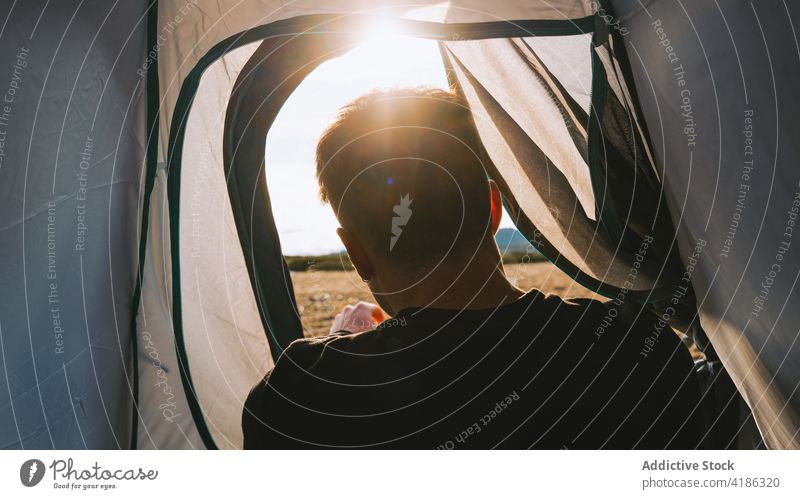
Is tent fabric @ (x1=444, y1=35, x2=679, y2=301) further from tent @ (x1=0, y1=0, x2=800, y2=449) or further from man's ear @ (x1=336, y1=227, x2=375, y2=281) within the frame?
man's ear @ (x1=336, y1=227, x2=375, y2=281)

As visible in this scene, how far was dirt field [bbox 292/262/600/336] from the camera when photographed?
13.5 ft

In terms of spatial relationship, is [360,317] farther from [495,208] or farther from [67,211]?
[67,211]

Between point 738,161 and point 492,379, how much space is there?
570mm

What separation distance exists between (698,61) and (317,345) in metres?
0.75

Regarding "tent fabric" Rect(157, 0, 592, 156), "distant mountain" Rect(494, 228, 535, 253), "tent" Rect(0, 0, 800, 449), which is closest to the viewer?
"tent" Rect(0, 0, 800, 449)

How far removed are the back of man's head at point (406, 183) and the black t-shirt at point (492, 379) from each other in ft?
0.34

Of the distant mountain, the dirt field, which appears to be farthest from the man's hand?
the dirt field

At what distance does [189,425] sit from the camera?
1.32m

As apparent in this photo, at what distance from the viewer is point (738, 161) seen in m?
0.99

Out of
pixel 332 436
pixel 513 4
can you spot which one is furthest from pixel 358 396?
pixel 513 4

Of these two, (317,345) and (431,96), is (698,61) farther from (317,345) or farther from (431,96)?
(317,345)

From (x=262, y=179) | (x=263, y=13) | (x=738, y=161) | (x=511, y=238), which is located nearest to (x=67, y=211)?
(x=262, y=179)

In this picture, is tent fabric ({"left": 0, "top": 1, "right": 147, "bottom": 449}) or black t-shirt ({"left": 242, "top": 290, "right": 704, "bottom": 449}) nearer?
black t-shirt ({"left": 242, "top": 290, "right": 704, "bottom": 449})

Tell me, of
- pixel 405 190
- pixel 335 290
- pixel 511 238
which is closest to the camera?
pixel 405 190
